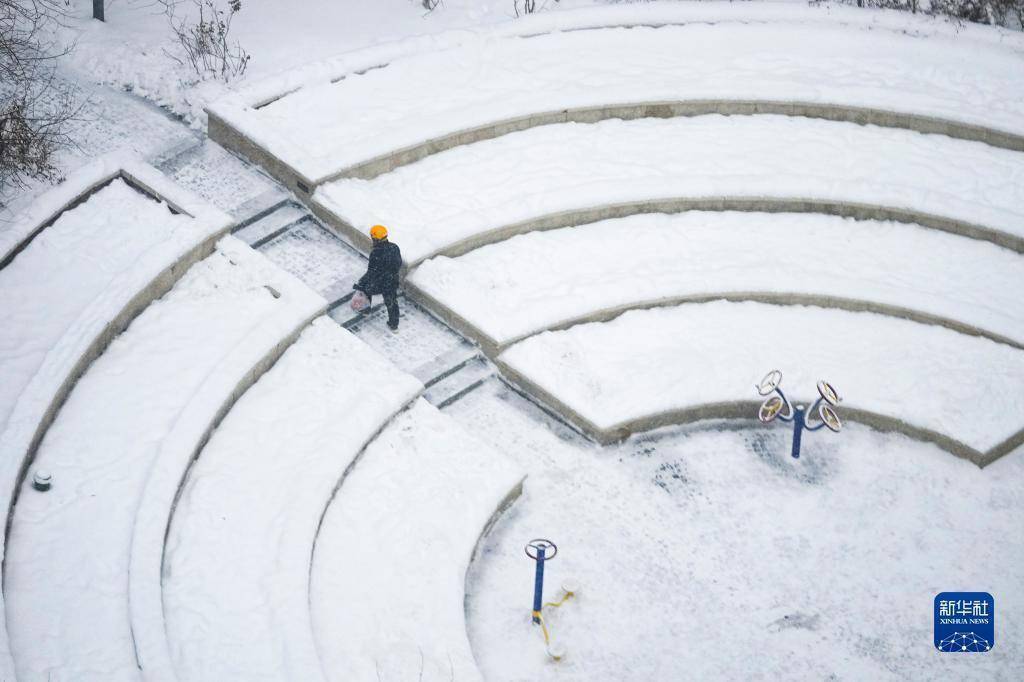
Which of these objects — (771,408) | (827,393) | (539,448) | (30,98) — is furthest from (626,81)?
(30,98)

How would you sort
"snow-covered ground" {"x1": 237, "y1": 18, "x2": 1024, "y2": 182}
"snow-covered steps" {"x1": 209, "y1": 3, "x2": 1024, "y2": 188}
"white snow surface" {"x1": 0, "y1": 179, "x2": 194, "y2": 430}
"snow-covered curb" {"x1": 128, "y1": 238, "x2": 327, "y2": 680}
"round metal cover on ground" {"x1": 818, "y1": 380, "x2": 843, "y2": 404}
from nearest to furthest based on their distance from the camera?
"snow-covered curb" {"x1": 128, "y1": 238, "x2": 327, "y2": 680}
"white snow surface" {"x1": 0, "y1": 179, "x2": 194, "y2": 430}
"round metal cover on ground" {"x1": 818, "y1": 380, "x2": 843, "y2": 404}
"snow-covered steps" {"x1": 209, "y1": 3, "x2": 1024, "y2": 188}
"snow-covered ground" {"x1": 237, "y1": 18, "x2": 1024, "y2": 182}

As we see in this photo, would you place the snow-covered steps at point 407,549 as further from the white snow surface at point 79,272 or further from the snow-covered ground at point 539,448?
the white snow surface at point 79,272

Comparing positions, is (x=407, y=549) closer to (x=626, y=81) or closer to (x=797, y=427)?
(x=797, y=427)

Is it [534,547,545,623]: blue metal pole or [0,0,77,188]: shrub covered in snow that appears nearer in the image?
[534,547,545,623]: blue metal pole

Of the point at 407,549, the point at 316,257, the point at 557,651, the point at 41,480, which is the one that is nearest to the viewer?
the point at 41,480

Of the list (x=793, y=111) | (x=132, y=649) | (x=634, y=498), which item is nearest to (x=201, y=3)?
(x=793, y=111)

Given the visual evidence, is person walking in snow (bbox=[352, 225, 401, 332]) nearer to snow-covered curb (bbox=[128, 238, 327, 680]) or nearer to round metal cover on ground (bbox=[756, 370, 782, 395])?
snow-covered curb (bbox=[128, 238, 327, 680])

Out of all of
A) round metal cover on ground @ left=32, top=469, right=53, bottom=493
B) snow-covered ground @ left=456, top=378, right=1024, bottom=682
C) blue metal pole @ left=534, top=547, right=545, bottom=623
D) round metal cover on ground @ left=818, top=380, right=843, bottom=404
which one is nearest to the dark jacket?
snow-covered ground @ left=456, top=378, right=1024, bottom=682
